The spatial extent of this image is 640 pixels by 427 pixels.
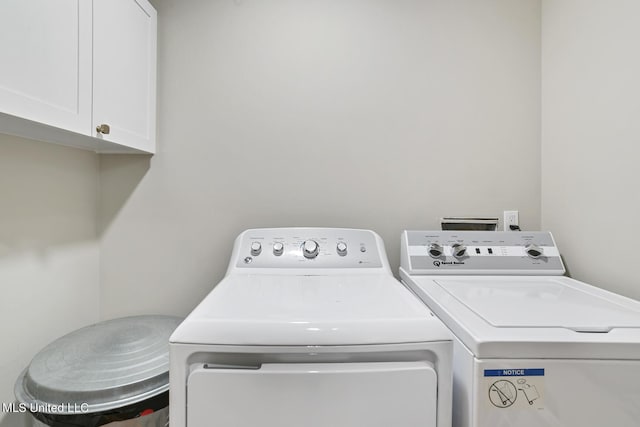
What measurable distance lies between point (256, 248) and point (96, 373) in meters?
0.62

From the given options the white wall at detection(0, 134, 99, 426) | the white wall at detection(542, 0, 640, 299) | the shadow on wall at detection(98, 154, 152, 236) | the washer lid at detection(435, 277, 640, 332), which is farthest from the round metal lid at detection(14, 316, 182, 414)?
the white wall at detection(542, 0, 640, 299)

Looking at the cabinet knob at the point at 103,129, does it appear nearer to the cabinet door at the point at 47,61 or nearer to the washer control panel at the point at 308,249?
the cabinet door at the point at 47,61

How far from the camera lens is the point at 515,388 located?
587mm

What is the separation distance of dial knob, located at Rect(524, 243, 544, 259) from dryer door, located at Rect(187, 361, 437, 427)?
36.0 inches

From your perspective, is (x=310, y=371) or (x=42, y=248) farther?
(x=42, y=248)

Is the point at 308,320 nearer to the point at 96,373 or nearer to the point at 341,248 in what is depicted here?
the point at 341,248

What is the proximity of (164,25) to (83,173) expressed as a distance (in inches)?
32.3

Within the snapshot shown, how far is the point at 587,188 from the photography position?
3.83 feet

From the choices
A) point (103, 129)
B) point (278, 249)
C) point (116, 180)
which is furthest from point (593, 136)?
point (116, 180)

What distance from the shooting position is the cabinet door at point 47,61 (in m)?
0.71

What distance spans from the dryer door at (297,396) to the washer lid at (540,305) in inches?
12.4

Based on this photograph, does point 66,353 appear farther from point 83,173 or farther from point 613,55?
point 613,55

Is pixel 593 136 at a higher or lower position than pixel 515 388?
higher

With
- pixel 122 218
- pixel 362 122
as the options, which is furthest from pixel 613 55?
pixel 122 218
